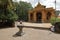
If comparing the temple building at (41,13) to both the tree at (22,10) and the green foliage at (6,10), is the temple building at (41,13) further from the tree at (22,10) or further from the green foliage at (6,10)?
the green foliage at (6,10)

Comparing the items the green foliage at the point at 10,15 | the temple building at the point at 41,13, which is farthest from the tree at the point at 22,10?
the green foliage at the point at 10,15

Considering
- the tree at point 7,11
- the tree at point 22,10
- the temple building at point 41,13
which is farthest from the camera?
the tree at point 22,10

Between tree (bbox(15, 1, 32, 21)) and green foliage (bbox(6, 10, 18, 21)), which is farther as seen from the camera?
tree (bbox(15, 1, 32, 21))

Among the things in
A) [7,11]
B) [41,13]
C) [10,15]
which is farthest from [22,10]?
[10,15]

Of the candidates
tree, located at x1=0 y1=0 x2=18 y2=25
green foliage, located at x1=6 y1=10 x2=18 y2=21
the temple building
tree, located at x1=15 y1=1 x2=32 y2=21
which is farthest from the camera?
tree, located at x1=15 y1=1 x2=32 y2=21

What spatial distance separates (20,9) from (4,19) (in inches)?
1179

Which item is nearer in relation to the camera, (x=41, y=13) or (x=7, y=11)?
(x=7, y=11)

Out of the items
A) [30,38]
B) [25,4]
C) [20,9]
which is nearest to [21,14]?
[20,9]

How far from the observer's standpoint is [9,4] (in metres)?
23.0

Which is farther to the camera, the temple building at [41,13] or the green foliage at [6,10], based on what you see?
the temple building at [41,13]

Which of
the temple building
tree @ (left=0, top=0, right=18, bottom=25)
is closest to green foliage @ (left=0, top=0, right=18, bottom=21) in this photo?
tree @ (left=0, top=0, right=18, bottom=25)

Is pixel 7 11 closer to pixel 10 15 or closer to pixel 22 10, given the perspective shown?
pixel 10 15

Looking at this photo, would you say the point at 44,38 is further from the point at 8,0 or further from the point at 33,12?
the point at 33,12

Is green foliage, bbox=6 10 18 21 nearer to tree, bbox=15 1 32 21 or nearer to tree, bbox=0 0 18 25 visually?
tree, bbox=0 0 18 25
